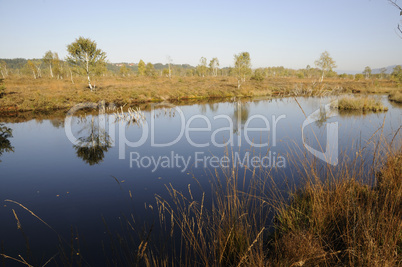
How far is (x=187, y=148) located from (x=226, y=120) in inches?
235

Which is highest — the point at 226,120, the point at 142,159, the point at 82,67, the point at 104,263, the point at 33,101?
the point at 82,67

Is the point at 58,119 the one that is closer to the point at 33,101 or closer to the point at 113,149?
the point at 33,101

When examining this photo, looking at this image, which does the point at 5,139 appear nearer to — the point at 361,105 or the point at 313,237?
the point at 313,237

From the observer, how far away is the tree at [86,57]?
23.9 m

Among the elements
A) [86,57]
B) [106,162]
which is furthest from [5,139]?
[86,57]

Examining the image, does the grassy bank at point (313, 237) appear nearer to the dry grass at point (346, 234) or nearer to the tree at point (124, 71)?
the dry grass at point (346, 234)

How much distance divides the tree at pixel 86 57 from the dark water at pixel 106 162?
47.0 feet

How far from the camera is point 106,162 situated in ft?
24.8

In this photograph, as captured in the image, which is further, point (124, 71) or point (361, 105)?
point (124, 71)

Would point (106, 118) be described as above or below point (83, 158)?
above

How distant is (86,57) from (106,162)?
73.2 ft

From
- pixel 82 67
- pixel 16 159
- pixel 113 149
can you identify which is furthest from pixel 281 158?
pixel 82 67

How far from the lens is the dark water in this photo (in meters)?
4.27

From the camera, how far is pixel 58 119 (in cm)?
1409
